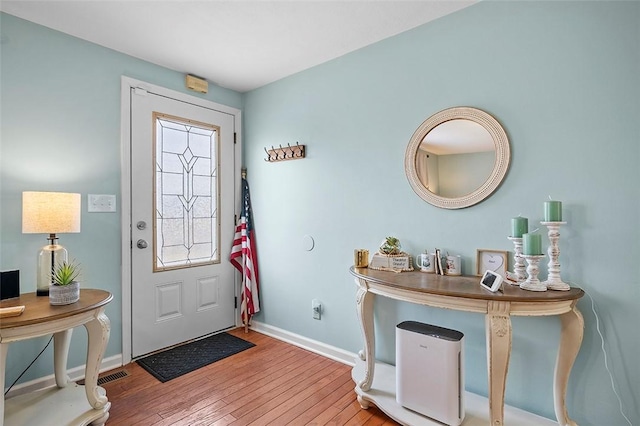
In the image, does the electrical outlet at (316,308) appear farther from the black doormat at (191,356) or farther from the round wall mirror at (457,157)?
the round wall mirror at (457,157)

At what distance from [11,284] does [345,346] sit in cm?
220

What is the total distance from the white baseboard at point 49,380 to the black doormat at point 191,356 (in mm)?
180

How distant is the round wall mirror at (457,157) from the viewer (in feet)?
6.19

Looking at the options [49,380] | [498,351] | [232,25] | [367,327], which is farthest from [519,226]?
[49,380]

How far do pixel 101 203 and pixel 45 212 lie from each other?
61 cm

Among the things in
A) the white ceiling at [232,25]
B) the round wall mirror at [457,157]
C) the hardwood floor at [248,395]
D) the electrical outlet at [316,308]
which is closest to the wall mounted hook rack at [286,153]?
the white ceiling at [232,25]

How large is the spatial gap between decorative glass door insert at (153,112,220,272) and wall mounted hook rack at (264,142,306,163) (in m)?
0.54

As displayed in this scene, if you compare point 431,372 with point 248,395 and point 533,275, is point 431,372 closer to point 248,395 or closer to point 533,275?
point 533,275

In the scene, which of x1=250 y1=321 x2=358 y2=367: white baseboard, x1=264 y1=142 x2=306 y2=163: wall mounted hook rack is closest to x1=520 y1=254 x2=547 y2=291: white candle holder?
x1=250 y1=321 x2=358 y2=367: white baseboard

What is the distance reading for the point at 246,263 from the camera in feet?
10.5

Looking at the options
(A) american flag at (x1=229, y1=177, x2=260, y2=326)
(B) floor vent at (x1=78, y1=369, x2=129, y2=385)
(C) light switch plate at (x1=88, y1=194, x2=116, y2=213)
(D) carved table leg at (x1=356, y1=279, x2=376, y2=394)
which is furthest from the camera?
(A) american flag at (x1=229, y1=177, x2=260, y2=326)

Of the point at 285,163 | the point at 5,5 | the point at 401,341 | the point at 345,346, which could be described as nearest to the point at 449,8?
the point at 285,163

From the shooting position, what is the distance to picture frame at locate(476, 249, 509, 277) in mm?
1851

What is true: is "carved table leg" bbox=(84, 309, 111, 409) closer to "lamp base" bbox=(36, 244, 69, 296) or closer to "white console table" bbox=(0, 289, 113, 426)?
"white console table" bbox=(0, 289, 113, 426)
